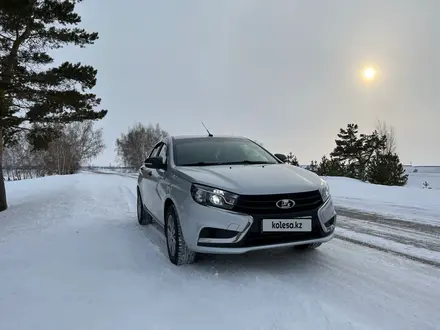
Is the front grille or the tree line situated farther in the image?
the tree line

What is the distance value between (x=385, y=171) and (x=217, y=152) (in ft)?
70.7

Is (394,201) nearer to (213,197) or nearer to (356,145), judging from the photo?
(213,197)

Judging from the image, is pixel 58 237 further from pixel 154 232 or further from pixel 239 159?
pixel 239 159

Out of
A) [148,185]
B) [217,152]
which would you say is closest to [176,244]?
[217,152]

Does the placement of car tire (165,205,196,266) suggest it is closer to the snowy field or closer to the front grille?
the snowy field

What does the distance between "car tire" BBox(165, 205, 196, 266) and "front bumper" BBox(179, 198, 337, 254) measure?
21 cm

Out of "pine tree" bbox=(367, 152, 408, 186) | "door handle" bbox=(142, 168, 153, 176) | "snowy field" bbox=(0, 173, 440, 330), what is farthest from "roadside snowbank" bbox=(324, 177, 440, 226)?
"pine tree" bbox=(367, 152, 408, 186)

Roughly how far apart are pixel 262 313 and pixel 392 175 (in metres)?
23.9

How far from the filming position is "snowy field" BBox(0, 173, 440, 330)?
2.77m

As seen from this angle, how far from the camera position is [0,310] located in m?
3.06

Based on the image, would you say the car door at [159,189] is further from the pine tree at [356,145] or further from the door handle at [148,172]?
the pine tree at [356,145]

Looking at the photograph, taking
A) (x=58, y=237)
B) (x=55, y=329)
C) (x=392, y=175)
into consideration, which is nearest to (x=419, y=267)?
(x=55, y=329)

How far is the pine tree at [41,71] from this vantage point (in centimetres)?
1084

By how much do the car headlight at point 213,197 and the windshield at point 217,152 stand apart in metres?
1.06
